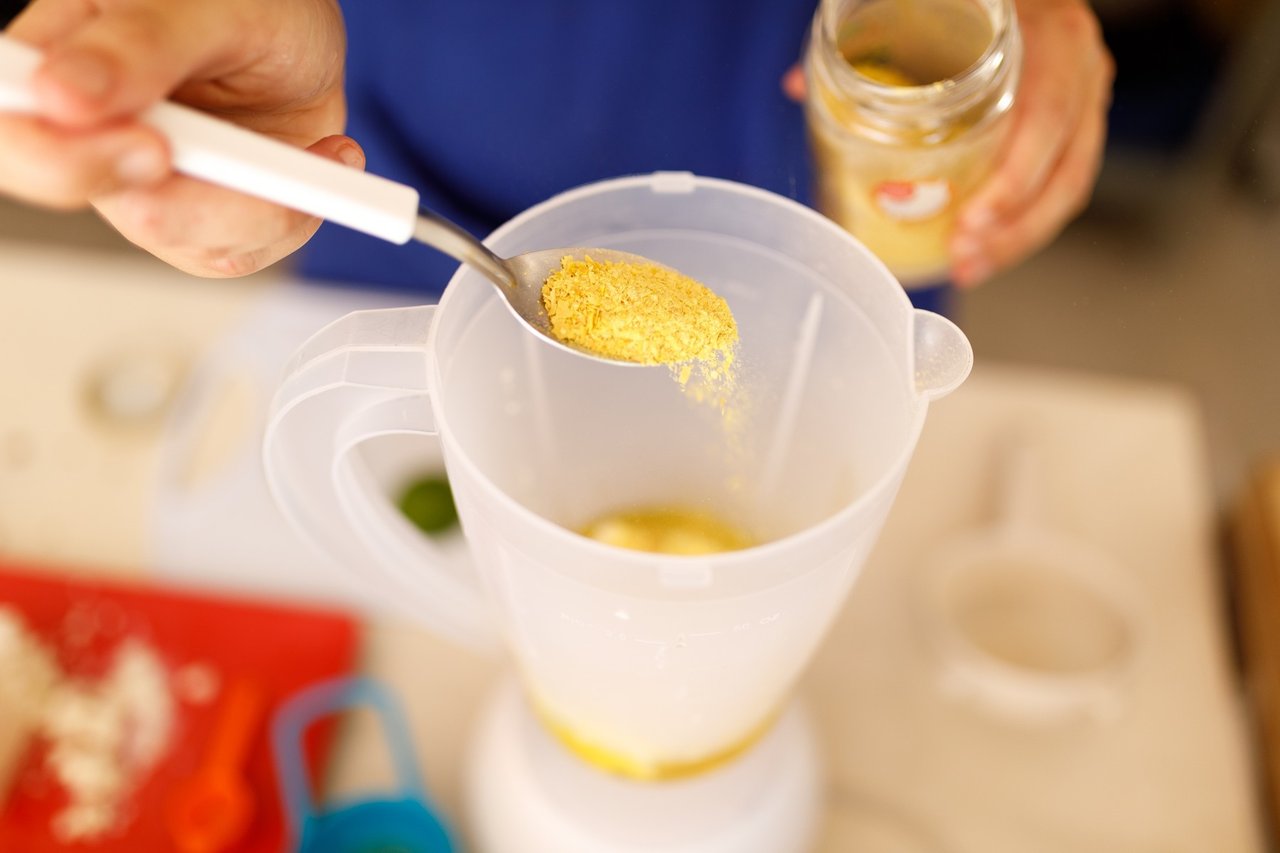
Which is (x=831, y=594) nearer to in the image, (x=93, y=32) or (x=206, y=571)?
(x=93, y=32)

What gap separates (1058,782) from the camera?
0.52 m

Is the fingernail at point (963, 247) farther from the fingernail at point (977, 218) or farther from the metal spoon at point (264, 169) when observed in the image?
the metal spoon at point (264, 169)

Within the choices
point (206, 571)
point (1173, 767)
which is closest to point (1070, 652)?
point (1173, 767)

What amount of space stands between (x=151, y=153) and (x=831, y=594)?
0.24m

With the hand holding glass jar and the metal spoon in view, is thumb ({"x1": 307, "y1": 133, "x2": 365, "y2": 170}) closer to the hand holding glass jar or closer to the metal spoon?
the metal spoon

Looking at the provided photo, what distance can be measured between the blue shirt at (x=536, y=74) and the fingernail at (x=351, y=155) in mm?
220

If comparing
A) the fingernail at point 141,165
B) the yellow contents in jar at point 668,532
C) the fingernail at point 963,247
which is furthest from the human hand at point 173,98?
the fingernail at point 963,247

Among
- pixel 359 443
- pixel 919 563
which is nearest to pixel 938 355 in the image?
pixel 359 443

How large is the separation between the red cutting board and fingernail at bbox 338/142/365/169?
307 millimetres

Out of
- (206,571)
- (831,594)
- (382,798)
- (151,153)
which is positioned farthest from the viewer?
(206,571)

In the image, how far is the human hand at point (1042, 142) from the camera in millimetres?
462

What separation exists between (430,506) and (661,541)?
22cm

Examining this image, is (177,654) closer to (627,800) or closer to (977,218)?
(627,800)

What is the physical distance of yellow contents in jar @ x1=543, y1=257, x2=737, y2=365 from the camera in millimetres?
333
